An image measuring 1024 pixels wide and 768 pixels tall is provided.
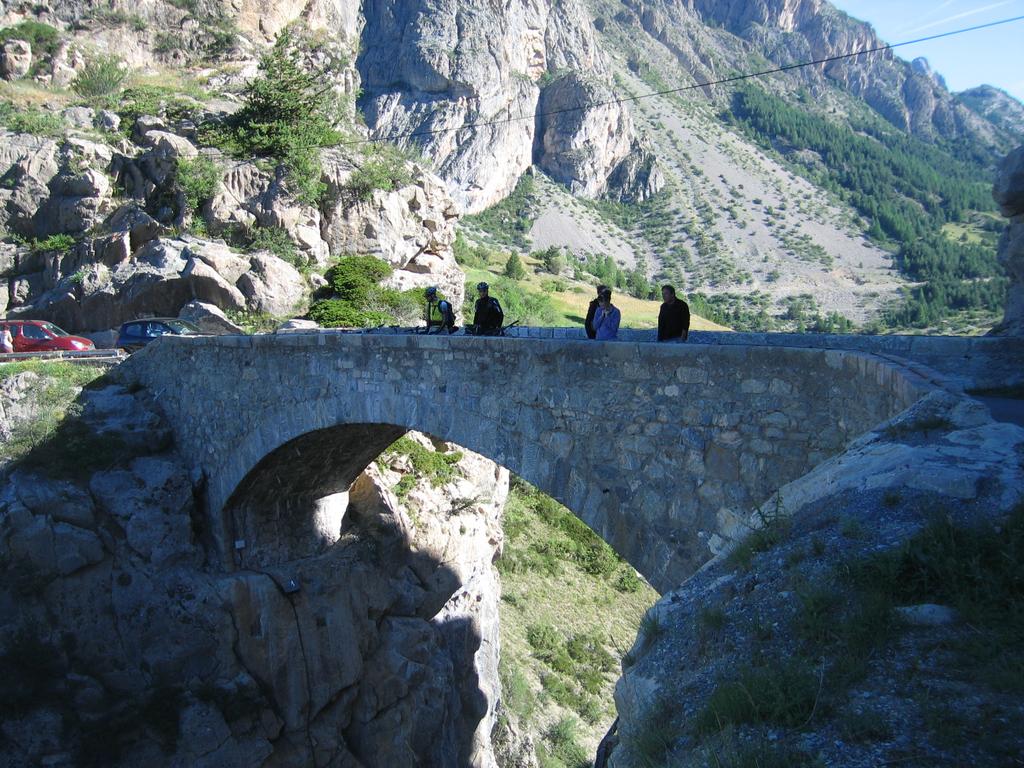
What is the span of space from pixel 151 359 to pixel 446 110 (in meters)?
61.7

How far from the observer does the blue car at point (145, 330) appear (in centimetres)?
1600

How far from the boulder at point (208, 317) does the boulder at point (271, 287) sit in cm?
110

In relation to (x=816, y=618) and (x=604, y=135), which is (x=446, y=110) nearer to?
(x=604, y=135)

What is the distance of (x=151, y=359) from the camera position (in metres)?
13.8

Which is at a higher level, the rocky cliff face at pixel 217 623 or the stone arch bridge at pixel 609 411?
the stone arch bridge at pixel 609 411

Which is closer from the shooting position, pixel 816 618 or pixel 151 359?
pixel 816 618

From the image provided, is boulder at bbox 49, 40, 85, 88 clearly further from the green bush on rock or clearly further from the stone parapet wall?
the stone parapet wall

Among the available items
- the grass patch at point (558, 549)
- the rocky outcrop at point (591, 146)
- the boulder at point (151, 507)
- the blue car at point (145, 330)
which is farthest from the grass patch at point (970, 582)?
A: the rocky outcrop at point (591, 146)

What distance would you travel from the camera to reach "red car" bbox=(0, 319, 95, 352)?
16016 millimetres

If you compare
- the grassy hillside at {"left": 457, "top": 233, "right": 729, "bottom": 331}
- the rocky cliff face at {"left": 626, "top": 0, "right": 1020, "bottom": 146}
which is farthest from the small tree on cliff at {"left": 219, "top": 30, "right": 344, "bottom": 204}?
the rocky cliff face at {"left": 626, "top": 0, "right": 1020, "bottom": 146}

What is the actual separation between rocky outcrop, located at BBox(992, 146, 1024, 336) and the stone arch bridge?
6.28 meters

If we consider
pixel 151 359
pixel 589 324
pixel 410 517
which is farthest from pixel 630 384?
pixel 151 359

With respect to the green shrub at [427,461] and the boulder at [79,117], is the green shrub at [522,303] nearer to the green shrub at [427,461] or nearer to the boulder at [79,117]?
the boulder at [79,117]

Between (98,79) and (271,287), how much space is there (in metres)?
14.6
